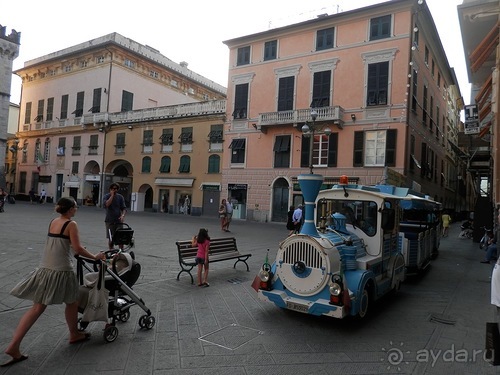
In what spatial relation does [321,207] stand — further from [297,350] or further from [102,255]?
[102,255]

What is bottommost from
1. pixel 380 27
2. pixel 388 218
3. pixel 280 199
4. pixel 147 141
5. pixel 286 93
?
pixel 388 218

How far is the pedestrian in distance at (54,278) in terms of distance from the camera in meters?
3.84

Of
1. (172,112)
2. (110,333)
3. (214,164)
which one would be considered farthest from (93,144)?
(110,333)

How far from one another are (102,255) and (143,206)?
31.9 metres

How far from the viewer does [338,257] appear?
5531 mm

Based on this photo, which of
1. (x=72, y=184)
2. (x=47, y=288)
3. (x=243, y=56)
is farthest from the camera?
(x=72, y=184)

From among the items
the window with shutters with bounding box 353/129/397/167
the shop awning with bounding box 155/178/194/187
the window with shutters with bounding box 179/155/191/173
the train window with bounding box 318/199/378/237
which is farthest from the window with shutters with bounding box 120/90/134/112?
the train window with bounding box 318/199/378/237

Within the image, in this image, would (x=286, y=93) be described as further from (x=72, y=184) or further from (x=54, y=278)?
(x=54, y=278)

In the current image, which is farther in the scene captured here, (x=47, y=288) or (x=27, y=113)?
(x=27, y=113)

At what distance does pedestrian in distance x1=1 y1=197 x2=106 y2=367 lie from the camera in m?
3.84

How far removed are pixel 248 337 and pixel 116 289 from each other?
69.1 inches

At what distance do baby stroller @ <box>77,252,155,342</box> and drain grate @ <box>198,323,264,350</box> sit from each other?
844 millimetres

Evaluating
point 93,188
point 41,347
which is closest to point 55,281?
point 41,347

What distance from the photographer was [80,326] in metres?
4.59
